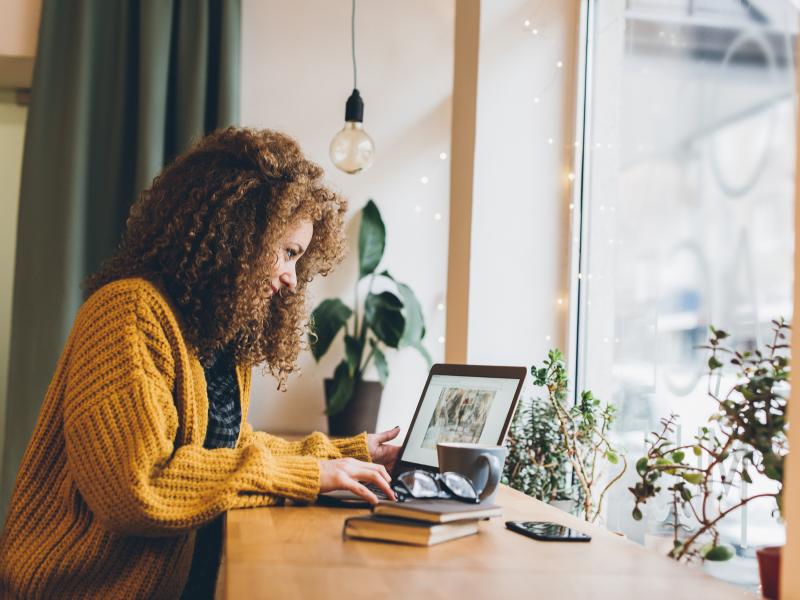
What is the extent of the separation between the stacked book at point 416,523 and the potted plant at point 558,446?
67cm

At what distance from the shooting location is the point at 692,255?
60.7 inches

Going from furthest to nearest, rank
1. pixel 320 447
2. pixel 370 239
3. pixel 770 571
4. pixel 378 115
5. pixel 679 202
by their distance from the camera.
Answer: pixel 378 115
pixel 370 239
pixel 679 202
pixel 320 447
pixel 770 571

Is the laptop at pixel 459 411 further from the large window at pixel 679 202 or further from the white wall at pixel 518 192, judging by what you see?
the white wall at pixel 518 192

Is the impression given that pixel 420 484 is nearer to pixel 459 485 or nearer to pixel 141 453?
pixel 459 485

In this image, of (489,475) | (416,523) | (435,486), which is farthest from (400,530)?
(489,475)

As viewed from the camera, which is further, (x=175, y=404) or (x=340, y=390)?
(x=340, y=390)

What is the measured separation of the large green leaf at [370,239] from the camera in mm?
2707

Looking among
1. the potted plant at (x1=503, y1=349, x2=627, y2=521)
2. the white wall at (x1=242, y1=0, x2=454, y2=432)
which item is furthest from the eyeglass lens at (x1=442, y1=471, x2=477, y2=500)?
the white wall at (x1=242, y1=0, x2=454, y2=432)

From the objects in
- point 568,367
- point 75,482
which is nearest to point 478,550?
point 75,482

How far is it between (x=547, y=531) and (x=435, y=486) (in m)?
0.15

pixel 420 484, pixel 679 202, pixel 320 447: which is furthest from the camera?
pixel 679 202

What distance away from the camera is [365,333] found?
2717mm

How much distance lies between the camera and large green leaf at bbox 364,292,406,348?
2.68 m

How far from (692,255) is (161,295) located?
0.92 metres
